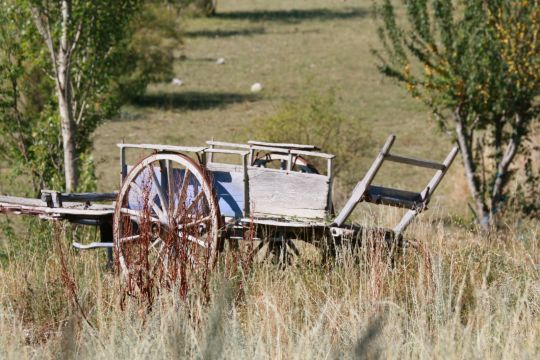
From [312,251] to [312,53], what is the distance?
29.7 meters

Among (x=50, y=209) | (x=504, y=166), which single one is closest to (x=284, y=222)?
(x=50, y=209)

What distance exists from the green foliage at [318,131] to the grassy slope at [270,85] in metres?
0.31

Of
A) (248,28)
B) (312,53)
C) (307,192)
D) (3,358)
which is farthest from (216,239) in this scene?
(248,28)

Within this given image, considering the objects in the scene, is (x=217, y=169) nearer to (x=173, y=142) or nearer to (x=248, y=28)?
(x=173, y=142)

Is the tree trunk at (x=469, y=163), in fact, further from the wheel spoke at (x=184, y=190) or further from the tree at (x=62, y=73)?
the wheel spoke at (x=184, y=190)

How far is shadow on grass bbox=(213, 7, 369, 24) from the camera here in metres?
46.8

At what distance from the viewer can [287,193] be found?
6855 mm

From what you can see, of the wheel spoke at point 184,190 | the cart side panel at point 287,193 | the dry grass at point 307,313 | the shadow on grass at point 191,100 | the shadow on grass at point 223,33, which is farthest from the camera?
the shadow on grass at point 223,33

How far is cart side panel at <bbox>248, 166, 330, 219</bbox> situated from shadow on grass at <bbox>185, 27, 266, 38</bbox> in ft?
117

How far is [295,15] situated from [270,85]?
17.0 metres

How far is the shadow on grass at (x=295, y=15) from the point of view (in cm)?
4681

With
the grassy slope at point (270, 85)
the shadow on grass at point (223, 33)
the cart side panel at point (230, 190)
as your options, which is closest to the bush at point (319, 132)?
the grassy slope at point (270, 85)

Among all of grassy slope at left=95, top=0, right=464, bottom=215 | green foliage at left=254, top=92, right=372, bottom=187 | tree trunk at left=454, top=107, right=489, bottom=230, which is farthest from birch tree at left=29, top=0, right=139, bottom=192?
tree trunk at left=454, top=107, right=489, bottom=230

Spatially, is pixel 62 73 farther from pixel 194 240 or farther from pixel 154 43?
pixel 154 43
